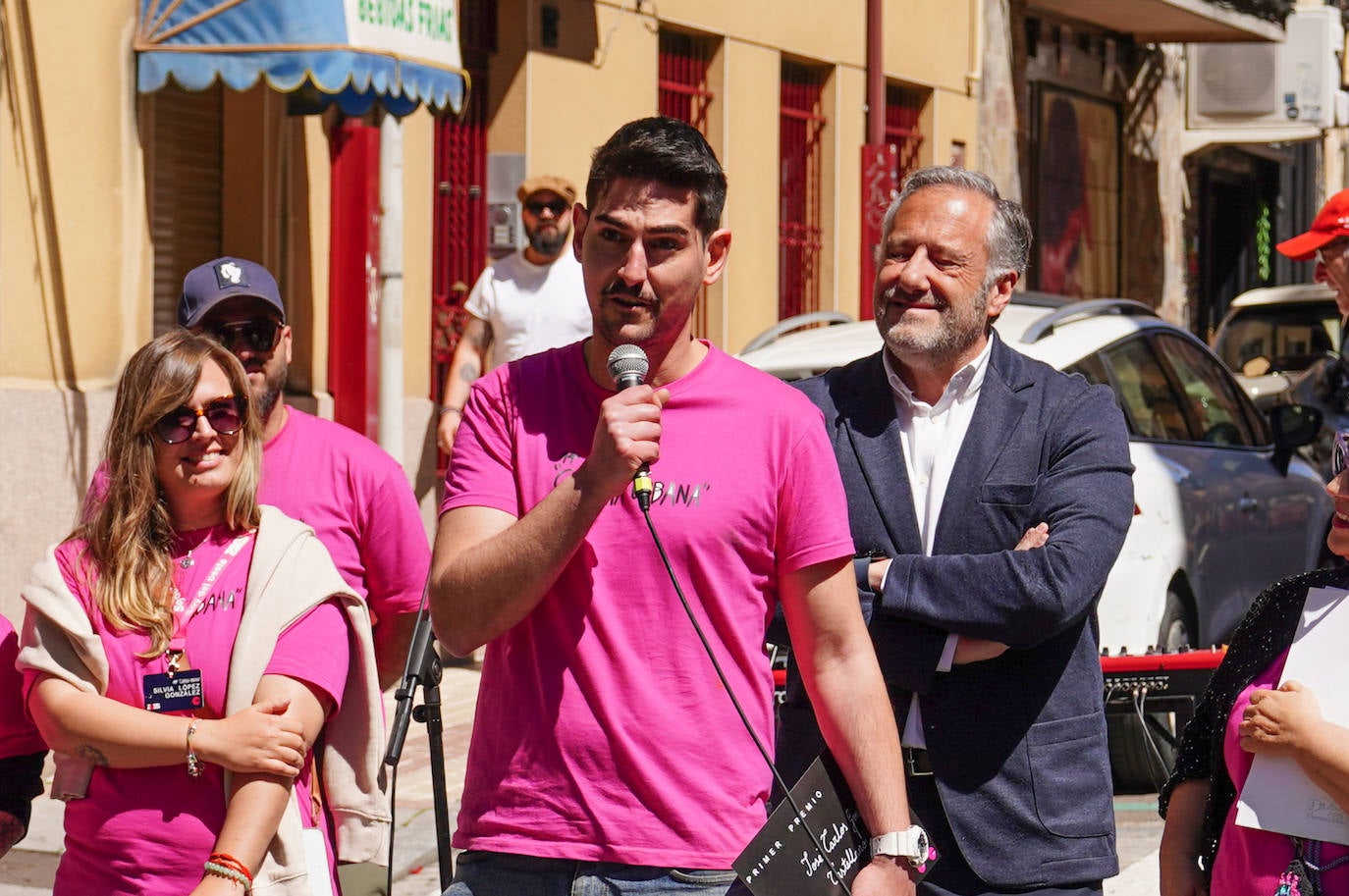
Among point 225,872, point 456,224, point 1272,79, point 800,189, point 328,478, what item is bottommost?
point 225,872

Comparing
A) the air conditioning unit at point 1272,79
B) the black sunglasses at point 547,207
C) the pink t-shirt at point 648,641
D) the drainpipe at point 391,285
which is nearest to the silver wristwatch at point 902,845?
the pink t-shirt at point 648,641

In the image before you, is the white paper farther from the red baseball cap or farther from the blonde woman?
the red baseball cap

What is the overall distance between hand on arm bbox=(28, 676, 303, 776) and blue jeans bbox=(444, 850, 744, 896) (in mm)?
551

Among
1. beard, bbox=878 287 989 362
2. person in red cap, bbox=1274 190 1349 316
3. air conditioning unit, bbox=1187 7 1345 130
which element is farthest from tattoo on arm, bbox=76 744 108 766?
air conditioning unit, bbox=1187 7 1345 130

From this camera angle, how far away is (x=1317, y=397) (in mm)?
13805

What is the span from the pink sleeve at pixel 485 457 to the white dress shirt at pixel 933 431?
0.98 m

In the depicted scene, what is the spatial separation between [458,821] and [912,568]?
1002mm

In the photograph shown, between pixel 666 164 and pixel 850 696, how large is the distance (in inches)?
33.9

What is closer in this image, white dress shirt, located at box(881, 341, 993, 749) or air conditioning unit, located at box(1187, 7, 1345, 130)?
white dress shirt, located at box(881, 341, 993, 749)

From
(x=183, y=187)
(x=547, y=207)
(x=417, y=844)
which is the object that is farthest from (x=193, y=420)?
(x=183, y=187)

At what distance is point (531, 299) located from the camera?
9.77m

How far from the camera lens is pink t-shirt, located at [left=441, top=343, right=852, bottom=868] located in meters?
3.20

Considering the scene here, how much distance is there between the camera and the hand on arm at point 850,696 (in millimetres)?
3318

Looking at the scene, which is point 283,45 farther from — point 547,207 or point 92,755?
point 92,755
